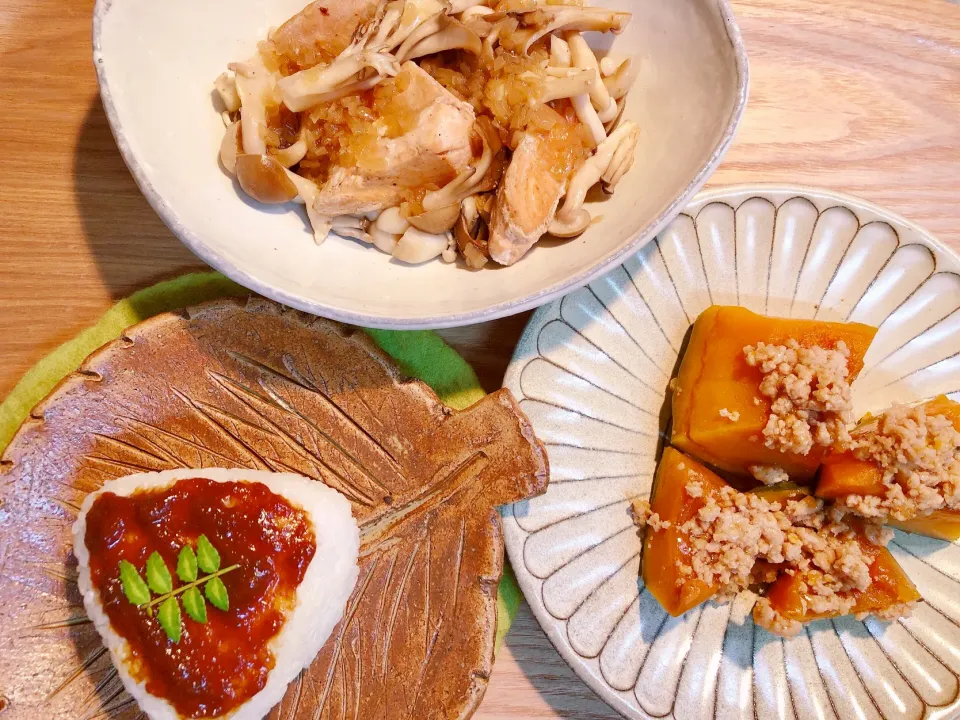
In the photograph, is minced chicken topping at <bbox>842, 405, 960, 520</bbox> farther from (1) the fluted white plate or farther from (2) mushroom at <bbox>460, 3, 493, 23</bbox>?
(2) mushroom at <bbox>460, 3, 493, 23</bbox>

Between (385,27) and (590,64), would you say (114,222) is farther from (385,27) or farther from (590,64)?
(590,64)

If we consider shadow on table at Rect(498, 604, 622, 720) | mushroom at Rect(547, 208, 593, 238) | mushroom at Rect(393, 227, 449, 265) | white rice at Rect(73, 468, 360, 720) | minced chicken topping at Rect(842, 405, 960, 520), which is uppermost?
mushroom at Rect(547, 208, 593, 238)

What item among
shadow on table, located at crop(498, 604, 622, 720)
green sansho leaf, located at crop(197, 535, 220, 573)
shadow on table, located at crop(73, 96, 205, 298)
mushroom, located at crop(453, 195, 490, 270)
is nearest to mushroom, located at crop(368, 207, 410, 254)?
mushroom, located at crop(453, 195, 490, 270)

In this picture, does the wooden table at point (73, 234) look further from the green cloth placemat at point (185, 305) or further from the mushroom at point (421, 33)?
the mushroom at point (421, 33)

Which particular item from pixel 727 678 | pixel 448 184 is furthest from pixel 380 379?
pixel 727 678

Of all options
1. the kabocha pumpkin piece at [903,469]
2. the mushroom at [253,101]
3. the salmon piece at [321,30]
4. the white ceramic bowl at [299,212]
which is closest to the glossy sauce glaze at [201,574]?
the white ceramic bowl at [299,212]

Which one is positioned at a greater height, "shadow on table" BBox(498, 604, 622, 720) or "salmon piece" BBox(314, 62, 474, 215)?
"salmon piece" BBox(314, 62, 474, 215)

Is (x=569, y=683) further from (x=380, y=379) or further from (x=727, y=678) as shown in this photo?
(x=380, y=379)
